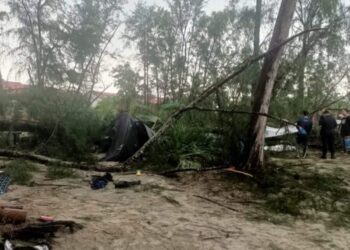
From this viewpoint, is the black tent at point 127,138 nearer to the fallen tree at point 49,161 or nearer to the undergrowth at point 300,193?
the fallen tree at point 49,161

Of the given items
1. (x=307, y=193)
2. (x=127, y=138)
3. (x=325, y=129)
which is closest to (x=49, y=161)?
(x=127, y=138)

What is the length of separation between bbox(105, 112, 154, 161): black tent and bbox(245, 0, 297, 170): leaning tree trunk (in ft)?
13.2

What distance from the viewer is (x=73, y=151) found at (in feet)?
32.5

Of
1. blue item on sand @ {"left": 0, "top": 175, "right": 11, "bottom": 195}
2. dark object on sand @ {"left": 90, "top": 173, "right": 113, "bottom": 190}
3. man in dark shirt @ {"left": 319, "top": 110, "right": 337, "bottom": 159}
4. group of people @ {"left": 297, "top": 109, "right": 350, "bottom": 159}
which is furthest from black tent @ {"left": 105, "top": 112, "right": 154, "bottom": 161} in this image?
man in dark shirt @ {"left": 319, "top": 110, "right": 337, "bottom": 159}

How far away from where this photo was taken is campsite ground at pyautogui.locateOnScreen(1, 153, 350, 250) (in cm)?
476

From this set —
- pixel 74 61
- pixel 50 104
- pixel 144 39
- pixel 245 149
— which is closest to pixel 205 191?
pixel 245 149

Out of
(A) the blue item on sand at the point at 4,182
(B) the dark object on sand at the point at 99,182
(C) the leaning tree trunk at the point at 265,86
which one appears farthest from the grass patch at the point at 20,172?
(C) the leaning tree trunk at the point at 265,86

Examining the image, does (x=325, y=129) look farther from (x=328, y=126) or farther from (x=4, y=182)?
(x=4, y=182)

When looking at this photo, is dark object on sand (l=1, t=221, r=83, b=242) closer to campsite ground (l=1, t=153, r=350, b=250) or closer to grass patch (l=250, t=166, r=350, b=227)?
campsite ground (l=1, t=153, r=350, b=250)

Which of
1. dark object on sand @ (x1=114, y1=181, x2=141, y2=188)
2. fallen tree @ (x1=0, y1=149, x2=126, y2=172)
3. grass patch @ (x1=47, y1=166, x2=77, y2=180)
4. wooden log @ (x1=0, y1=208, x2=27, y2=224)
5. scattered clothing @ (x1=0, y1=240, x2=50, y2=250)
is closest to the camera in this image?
scattered clothing @ (x1=0, y1=240, x2=50, y2=250)

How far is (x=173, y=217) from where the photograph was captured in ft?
19.0

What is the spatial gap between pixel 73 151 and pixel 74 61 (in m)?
7.45

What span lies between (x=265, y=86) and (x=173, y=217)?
4.63 metres

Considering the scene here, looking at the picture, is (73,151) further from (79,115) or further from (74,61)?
(74,61)
